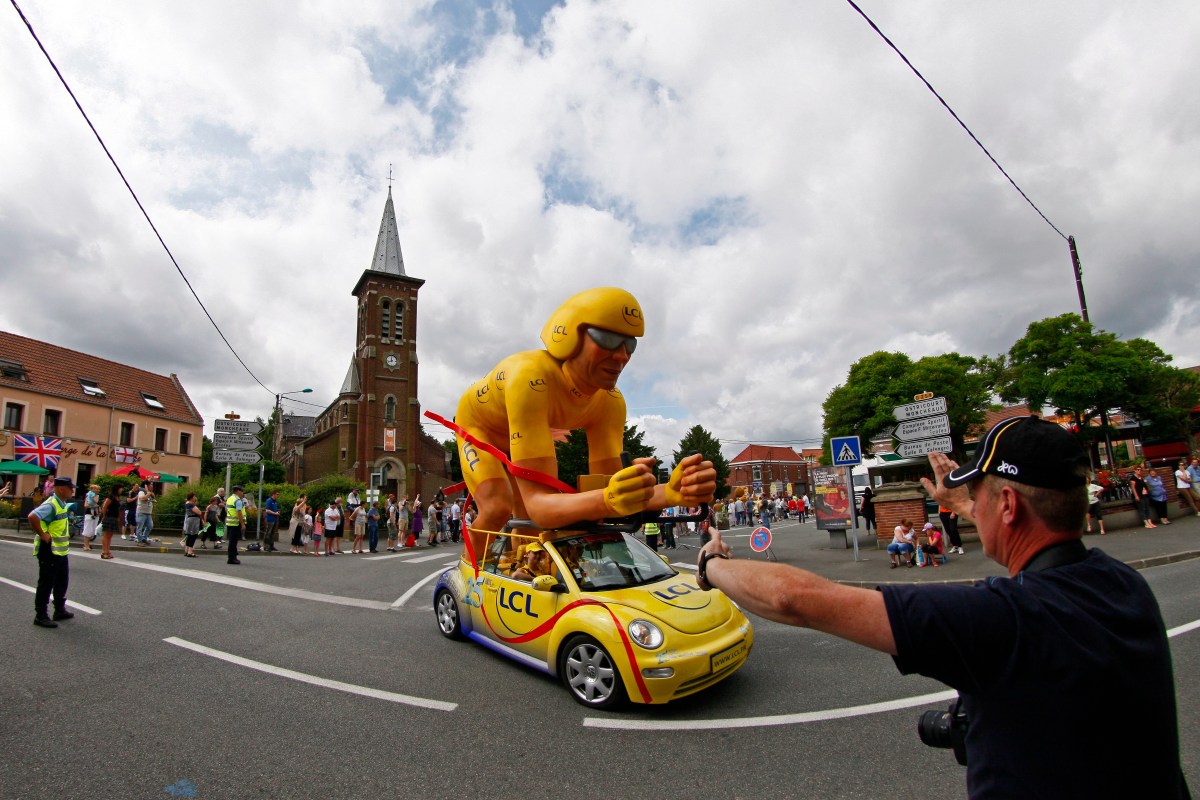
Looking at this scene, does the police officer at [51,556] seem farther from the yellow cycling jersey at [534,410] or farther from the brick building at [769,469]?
the brick building at [769,469]

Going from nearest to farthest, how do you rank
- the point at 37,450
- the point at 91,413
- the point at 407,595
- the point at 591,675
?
the point at 591,675, the point at 407,595, the point at 37,450, the point at 91,413

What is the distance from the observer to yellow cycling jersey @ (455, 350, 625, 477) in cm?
477

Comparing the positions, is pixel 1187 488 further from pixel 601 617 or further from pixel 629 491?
pixel 629 491

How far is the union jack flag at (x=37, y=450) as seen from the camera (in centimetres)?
2555

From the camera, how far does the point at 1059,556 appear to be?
4.51 ft

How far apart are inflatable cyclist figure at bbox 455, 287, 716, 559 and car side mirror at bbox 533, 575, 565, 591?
43 centimetres

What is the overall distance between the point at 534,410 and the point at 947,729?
11.8ft

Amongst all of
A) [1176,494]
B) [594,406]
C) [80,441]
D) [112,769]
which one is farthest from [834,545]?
[80,441]

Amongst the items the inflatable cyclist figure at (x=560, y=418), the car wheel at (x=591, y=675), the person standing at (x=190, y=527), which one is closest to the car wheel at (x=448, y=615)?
the inflatable cyclist figure at (x=560, y=418)

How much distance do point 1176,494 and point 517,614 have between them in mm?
19334

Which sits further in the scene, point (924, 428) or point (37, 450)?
point (37, 450)

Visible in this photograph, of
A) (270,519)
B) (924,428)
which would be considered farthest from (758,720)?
(270,519)

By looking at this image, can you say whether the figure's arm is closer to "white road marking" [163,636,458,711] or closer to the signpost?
"white road marking" [163,636,458,711]

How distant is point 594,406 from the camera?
5.42 m
